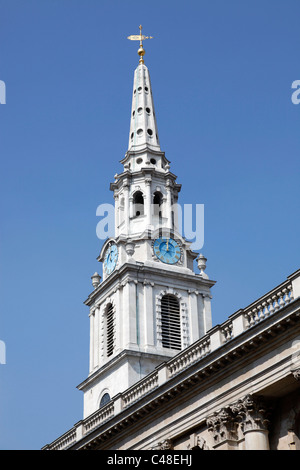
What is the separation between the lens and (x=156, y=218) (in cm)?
6588

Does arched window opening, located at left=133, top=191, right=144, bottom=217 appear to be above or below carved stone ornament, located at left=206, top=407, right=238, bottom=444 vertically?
above

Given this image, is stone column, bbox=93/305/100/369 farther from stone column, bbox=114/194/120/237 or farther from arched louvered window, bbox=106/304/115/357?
stone column, bbox=114/194/120/237

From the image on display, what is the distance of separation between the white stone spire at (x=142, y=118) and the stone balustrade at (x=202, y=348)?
1102 inches

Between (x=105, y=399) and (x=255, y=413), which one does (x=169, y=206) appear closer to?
(x=105, y=399)

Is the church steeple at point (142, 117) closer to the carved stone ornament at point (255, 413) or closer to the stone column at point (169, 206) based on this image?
the stone column at point (169, 206)

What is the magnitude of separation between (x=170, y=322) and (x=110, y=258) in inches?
285

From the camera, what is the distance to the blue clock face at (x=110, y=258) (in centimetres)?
6347

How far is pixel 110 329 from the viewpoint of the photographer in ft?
203

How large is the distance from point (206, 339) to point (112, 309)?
2407cm

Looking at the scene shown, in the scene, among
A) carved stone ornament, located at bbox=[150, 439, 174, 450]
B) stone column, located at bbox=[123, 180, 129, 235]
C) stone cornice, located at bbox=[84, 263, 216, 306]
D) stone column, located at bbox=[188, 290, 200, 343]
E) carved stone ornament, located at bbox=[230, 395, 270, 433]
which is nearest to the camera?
carved stone ornament, located at bbox=[230, 395, 270, 433]

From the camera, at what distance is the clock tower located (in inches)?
2313

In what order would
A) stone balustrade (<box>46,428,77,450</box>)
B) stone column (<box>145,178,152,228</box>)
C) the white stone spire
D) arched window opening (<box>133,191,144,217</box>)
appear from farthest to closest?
the white stone spire < arched window opening (<box>133,191,144,217</box>) < stone column (<box>145,178,152,228</box>) < stone balustrade (<box>46,428,77,450</box>)

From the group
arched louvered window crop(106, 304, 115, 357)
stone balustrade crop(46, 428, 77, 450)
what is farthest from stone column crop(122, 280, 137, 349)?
stone balustrade crop(46, 428, 77, 450)
